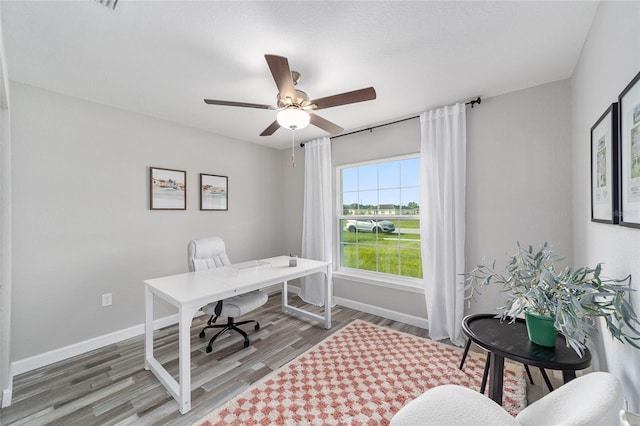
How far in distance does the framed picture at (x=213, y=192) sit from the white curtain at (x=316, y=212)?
3.81 ft

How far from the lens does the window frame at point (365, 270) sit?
3.12 meters

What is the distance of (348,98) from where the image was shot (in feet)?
6.23

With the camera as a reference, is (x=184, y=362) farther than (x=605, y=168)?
Yes

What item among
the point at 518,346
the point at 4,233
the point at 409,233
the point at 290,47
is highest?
the point at 290,47

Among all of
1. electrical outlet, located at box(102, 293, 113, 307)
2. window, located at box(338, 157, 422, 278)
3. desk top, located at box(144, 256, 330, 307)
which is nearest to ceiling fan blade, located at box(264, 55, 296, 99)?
desk top, located at box(144, 256, 330, 307)

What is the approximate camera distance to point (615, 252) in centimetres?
124

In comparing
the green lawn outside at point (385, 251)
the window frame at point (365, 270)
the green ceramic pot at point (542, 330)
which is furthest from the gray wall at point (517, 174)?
the green ceramic pot at point (542, 330)

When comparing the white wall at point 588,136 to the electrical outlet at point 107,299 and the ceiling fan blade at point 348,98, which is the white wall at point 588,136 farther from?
the electrical outlet at point 107,299

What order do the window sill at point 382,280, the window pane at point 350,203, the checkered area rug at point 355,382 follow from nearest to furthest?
1. the checkered area rug at point 355,382
2. the window sill at point 382,280
3. the window pane at point 350,203

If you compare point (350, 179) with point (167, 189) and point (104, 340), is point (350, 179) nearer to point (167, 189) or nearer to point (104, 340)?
point (167, 189)

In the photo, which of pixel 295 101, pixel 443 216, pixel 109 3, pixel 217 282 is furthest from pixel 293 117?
pixel 443 216

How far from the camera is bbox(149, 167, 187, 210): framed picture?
2957 mm

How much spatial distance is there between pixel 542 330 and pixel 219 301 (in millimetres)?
2383

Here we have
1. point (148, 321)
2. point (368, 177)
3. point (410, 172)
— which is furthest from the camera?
point (368, 177)
